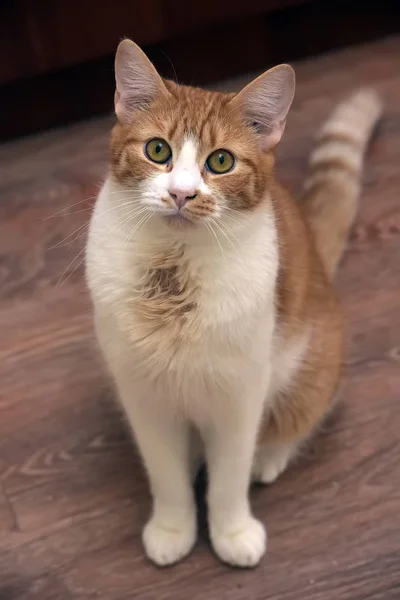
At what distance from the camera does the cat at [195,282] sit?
922 millimetres

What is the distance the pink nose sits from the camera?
34.1 inches

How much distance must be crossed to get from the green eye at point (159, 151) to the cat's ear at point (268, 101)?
116 millimetres

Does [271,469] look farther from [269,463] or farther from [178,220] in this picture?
[178,220]

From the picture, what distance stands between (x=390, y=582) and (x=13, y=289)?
1.01 m

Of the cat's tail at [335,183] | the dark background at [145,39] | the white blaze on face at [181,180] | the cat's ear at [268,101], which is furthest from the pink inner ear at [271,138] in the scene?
the dark background at [145,39]

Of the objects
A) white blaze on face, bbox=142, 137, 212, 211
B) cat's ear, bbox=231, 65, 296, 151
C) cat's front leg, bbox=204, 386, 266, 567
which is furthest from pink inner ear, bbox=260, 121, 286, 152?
cat's front leg, bbox=204, 386, 266, 567

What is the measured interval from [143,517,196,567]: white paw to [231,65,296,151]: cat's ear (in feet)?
2.11

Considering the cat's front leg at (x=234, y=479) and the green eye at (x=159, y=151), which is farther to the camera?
the cat's front leg at (x=234, y=479)

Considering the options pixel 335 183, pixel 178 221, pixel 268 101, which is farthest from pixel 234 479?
pixel 335 183

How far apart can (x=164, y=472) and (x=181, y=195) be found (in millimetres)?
496

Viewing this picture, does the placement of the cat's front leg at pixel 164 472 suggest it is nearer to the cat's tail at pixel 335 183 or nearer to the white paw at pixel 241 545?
the white paw at pixel 241 545

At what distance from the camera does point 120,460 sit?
1354 mm

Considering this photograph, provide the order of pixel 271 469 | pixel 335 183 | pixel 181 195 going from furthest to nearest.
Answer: pixel 335 183 → pixel 271 469 → pixel 181 195

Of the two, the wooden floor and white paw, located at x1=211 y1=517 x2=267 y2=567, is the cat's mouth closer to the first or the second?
the wooden floor
